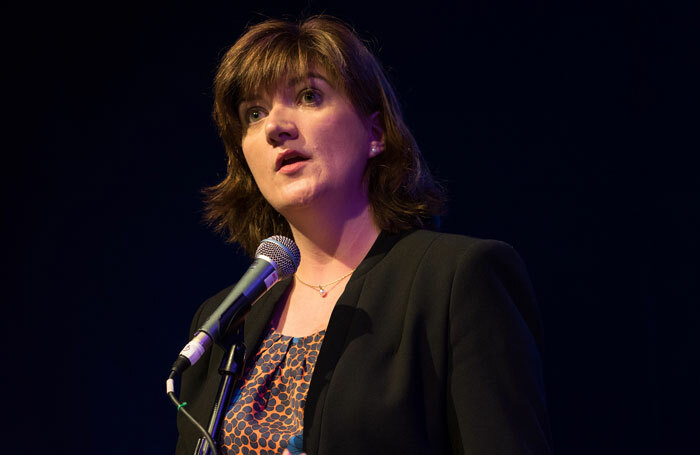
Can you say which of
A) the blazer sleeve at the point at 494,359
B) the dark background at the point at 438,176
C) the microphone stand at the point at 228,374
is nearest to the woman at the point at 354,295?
the blazer sleeve at the point at 494,359

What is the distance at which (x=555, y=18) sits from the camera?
7.79ft

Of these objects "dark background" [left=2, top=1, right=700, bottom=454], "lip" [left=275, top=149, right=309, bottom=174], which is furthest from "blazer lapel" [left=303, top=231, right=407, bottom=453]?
"dark background" [left=2, top=1, right=700, bottom=454]

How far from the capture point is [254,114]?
1728 millimetres

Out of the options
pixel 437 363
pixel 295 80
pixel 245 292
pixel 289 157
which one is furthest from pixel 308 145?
pixel 437 363

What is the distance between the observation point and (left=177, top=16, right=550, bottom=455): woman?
1.33m

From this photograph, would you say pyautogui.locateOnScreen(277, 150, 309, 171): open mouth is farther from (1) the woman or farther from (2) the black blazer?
(2) the black blazer

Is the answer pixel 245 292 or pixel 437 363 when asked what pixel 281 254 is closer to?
pixel 245 292

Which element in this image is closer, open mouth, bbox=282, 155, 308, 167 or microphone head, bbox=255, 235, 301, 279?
microphone head, bbox=255, 235, 301, 279

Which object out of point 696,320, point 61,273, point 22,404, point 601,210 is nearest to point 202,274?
point 61,273

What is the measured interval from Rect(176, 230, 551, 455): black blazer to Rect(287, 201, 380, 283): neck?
0.17 meters

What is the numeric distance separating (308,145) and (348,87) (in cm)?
20

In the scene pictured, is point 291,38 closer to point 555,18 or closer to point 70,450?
point 555,18

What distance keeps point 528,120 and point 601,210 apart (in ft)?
1.35

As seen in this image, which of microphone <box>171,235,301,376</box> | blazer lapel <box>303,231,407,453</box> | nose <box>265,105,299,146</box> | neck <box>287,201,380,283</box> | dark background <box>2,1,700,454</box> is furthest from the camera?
dark background <box>2,1,700,454</box>
